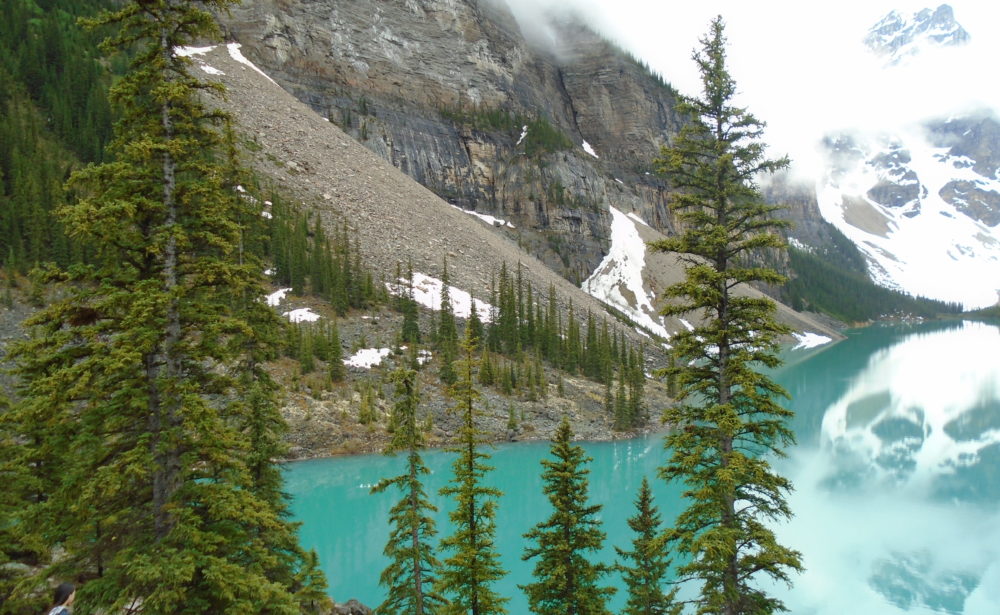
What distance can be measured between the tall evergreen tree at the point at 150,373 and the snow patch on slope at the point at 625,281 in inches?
3552

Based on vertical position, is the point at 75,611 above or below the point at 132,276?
below

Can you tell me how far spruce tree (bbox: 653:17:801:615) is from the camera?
9.20 m

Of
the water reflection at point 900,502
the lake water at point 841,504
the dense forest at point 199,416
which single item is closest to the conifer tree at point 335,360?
the lake water at point 841,504

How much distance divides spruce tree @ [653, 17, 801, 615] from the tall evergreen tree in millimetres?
6993

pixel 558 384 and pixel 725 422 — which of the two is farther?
pixel 558 384

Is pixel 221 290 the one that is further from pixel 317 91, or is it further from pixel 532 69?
pixel 532 69

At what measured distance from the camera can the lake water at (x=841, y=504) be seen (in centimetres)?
2358

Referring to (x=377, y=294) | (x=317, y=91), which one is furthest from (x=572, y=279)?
(x=317, y=91)

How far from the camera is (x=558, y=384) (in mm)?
54750

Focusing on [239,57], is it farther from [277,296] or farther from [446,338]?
[446,338]

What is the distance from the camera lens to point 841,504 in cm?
3444

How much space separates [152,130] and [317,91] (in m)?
103

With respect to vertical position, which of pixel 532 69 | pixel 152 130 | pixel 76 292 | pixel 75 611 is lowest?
pixel 75 611

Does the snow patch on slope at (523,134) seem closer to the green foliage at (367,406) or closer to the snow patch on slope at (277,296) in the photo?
the snow patch on slope at (277,296)
